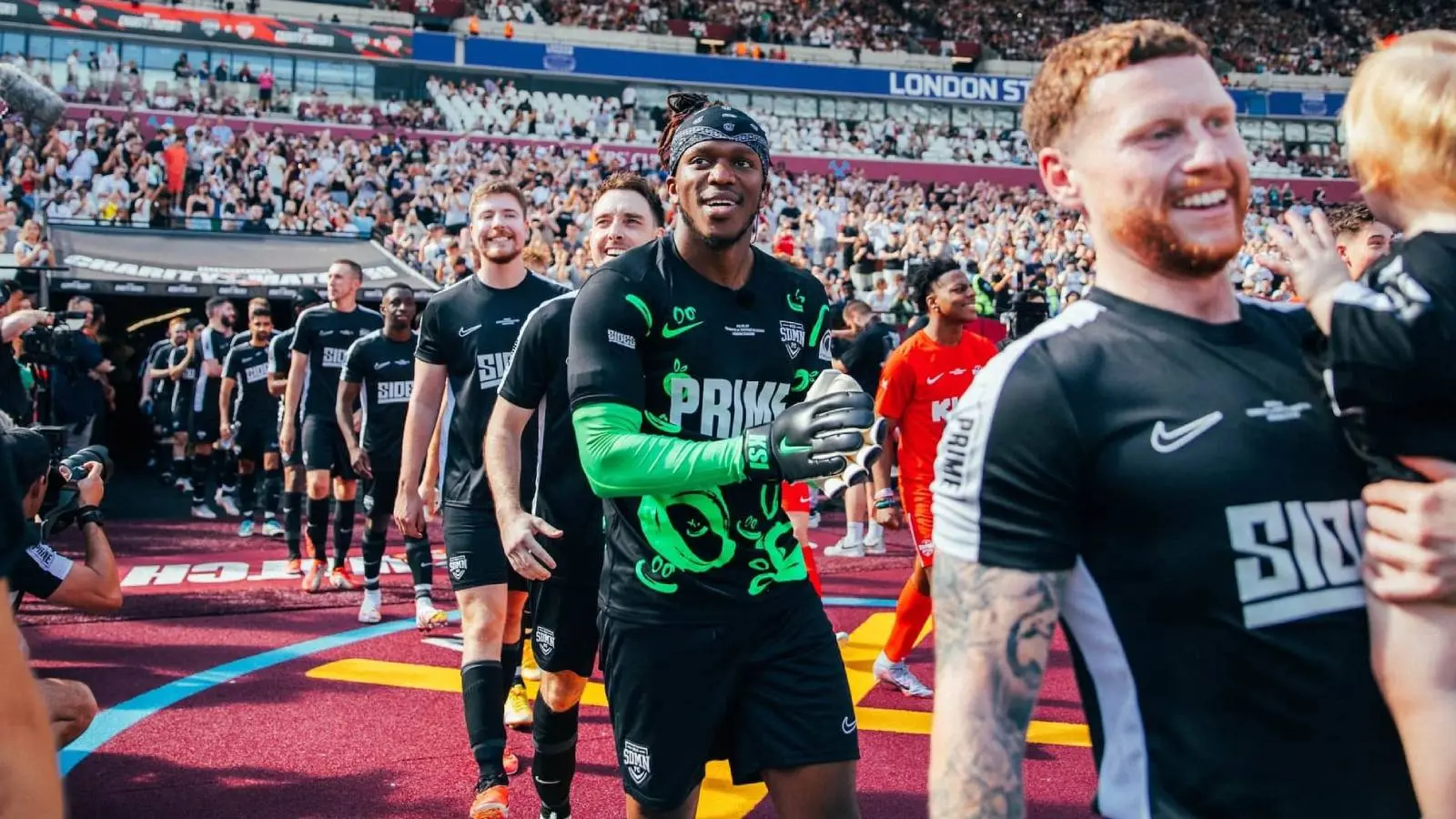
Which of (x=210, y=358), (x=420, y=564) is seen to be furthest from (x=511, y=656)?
(x=210, y=358)

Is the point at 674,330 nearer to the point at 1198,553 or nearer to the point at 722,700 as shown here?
the point at 722,700

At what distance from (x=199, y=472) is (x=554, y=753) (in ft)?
34.8

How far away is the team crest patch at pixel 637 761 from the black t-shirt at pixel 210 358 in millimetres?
11081

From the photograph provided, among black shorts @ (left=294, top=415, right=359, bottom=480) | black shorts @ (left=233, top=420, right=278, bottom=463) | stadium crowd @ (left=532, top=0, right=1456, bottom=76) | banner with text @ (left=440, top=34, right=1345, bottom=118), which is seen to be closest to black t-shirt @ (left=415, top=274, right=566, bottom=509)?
black shorts @ (left=294, top=415, right=359, bottom=480)

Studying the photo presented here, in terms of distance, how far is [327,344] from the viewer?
8977 millimetres

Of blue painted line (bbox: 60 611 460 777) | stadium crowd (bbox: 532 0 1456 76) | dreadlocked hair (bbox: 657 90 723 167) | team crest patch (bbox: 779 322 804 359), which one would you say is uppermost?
stadium crowd (bbox: 532 0 1456 76)

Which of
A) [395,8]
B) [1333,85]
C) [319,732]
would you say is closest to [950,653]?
[319,732]

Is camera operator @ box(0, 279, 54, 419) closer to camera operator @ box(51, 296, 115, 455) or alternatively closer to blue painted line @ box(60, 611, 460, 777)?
blue painted line @ box(60, 611, 460, 777)

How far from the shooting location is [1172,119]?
1663 mm

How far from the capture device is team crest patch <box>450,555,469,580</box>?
15.2ft

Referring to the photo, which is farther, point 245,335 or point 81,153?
point 81,153

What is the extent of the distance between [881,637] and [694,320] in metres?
4.76

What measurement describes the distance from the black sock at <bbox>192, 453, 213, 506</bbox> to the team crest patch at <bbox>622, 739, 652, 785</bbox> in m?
11.6

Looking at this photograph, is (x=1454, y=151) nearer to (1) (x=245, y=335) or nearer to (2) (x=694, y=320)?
(2) (x=694, y=320)
